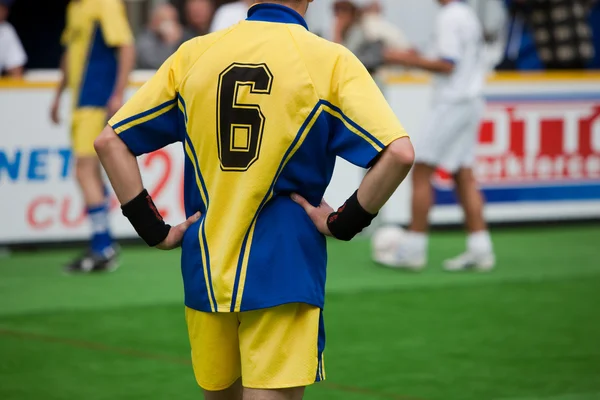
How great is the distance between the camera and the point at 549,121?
10555 mm

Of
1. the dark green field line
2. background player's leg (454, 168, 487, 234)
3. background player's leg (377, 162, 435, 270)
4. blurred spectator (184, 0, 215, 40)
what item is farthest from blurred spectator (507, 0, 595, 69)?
the dark green field line

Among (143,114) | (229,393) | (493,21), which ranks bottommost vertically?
(493,21)

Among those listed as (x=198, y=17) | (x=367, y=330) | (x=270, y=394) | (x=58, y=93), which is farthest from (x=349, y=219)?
(x=198, y=17)

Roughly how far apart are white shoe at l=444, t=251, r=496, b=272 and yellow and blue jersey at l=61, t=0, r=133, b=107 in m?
2.93

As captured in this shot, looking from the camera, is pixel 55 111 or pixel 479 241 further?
pixel 55 111

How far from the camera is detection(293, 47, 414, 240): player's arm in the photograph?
9.65 feet

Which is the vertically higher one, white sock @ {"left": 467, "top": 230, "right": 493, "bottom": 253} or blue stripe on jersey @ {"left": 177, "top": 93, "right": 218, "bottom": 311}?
blue stripe on jersey @ {"left": 177, "top": 93, "right": 218, "bottom": 311}

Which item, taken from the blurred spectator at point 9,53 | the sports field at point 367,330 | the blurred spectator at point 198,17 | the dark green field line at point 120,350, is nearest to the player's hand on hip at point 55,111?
the sports field at point 367,330

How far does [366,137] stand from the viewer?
2.96 meters

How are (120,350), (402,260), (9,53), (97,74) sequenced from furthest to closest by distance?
(9,53) → (402,260) → (97,74) → (120,350)

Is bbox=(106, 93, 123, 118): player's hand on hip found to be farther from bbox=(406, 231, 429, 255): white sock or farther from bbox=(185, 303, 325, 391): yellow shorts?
bbox=(185, 303, 325, 391): yellow shorts

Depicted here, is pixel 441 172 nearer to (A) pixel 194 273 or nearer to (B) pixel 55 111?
(B) pixel 55 111

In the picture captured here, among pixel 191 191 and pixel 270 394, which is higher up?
pixel 191 191

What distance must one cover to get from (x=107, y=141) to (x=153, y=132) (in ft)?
0.44
